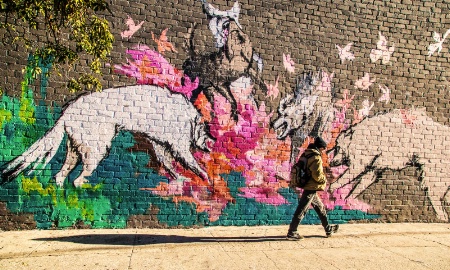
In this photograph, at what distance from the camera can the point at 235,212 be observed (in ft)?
20.3

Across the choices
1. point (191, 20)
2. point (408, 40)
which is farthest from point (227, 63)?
point (408, 40)

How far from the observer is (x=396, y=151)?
6812 millimetres

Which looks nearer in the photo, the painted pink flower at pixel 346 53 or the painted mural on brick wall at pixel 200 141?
the painted mural on brick wall at pixel 200 141

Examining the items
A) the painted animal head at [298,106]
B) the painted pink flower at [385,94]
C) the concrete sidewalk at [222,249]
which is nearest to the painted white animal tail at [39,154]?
the concrete sidewalk at [222,249]

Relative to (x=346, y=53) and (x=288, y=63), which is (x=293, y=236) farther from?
(x=346, y=53)

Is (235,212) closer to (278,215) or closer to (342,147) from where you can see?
(278,215)

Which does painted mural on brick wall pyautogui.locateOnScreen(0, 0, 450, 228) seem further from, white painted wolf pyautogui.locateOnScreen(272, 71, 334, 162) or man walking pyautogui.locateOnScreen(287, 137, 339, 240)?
man walking pyautogui.locateOnScreen(287, 137, 339, 240)

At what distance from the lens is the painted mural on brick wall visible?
558 cm

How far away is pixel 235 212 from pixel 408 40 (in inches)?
177

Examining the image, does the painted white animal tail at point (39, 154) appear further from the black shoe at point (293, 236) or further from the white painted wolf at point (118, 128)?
the black shoe at point (293, 236)

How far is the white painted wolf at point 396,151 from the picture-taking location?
6.66m

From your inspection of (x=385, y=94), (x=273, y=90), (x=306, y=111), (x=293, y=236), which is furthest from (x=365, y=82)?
(x=293, y=236)

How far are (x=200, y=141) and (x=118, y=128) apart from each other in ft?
4.28

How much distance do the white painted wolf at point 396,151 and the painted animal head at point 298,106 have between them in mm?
818
